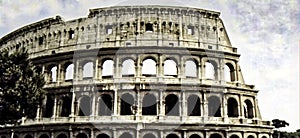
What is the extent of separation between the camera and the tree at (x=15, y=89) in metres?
17.3

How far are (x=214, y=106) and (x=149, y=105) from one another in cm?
536

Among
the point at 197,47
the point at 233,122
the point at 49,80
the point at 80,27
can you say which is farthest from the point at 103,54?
the point at 233,122

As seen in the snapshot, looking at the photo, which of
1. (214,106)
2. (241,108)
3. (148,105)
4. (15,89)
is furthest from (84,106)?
(241,108)

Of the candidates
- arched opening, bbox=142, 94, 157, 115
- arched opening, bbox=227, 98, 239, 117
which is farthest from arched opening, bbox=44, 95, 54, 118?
arched opening, bbox=227, 98, 239, 117

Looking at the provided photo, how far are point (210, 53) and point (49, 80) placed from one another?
557 inches

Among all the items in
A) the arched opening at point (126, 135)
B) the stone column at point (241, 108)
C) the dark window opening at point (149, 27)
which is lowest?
the arched opening at point (126, 135)

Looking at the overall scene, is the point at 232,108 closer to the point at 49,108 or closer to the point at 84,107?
the point at 84,107

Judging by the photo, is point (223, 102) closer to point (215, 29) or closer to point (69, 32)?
point (215, 29)

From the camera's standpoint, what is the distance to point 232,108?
25.2 m

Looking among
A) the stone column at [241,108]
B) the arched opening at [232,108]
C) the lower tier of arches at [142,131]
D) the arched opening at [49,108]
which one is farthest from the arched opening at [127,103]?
the stone column at [241,108]

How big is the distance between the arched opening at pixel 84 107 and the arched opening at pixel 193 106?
8.19m

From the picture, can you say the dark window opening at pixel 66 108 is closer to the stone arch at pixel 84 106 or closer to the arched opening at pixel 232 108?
the stone arch at pixel 84 106

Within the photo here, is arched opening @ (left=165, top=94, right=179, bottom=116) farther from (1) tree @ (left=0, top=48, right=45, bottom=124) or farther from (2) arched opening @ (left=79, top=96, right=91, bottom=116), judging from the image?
(1) tree @ (left=0, top=48, right=45, bottom=124)

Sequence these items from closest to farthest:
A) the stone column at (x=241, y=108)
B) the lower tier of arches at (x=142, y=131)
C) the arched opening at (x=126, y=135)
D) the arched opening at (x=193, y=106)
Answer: the lower tier of arches at (x=142, y=131) < the arched opening at (x=126, y=135) < the arched opening at (x=193, y=106) < the stone column at (x=241, y=108)
